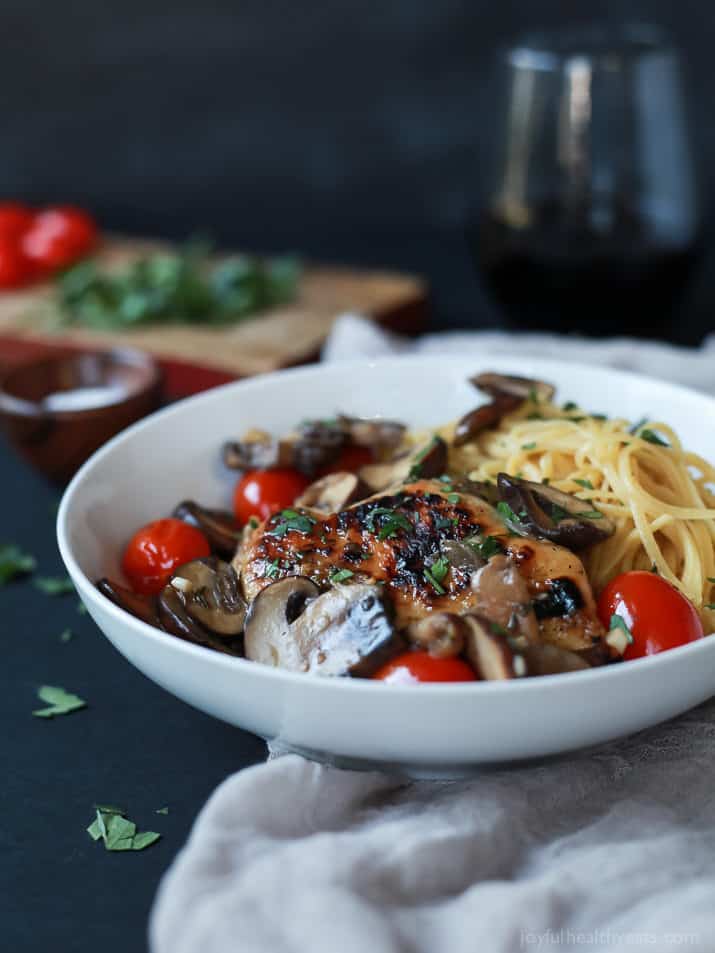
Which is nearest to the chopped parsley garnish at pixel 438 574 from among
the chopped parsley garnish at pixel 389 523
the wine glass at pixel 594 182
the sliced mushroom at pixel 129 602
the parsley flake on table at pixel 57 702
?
the chopped parsley garnish at pixel 389 523

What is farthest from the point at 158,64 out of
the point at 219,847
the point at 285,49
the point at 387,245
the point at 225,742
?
the point at 219,847

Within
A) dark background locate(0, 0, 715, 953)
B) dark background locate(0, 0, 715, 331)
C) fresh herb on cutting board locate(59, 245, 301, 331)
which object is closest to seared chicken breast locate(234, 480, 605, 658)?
fresh herb on cutting board locate(59, 245, 301, 331)

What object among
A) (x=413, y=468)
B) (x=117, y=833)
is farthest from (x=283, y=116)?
(x=117, y=833)

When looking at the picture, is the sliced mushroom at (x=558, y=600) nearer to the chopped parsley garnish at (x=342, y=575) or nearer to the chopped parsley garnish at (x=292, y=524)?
the chopped parsley garnish at (x=342, y=575)

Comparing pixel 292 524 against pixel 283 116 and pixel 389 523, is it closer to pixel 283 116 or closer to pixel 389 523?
pixel 389 523

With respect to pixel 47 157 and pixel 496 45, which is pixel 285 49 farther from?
pixel 47 157
